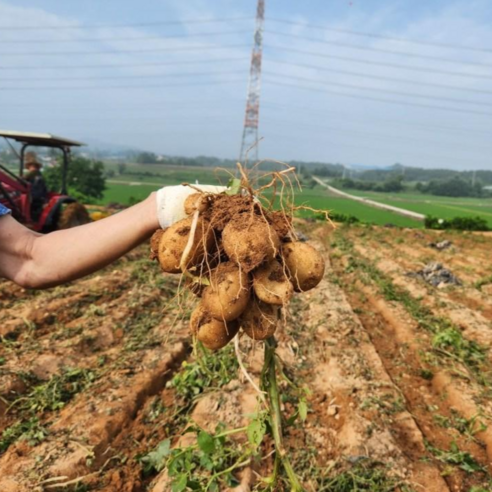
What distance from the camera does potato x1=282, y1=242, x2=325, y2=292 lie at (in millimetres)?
1701

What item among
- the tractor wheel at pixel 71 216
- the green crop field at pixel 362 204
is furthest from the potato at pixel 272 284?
the tractor wheel at pixel 71 216

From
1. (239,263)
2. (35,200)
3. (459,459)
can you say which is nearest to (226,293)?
(239,263)

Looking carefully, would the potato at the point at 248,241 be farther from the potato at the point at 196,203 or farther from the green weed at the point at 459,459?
the green weed at the point at 459,459

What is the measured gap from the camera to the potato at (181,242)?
1646 mm

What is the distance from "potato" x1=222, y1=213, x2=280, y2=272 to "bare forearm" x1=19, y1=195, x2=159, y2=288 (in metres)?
0.42

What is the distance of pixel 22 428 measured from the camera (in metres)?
3.22

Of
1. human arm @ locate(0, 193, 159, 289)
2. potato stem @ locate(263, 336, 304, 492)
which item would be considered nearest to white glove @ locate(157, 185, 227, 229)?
human arm @ locate(0, 193, 159, 289)

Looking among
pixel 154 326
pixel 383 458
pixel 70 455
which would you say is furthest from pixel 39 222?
pixel 383 458

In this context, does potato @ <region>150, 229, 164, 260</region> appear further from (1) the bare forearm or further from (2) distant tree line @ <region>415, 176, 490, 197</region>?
(2) distant tree line @ <region>415, 176, 490, 197</region>

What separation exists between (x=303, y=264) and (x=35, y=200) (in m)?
8.94

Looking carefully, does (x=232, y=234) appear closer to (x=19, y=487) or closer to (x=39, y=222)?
(x=19, y=487)

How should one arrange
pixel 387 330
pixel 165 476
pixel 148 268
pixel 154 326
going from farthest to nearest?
pixel 148 268, pixel 387 330, pixel 154 326, pixel 165 476

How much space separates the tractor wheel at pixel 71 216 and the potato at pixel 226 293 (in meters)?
8.41

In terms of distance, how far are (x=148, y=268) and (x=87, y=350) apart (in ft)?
12.0
